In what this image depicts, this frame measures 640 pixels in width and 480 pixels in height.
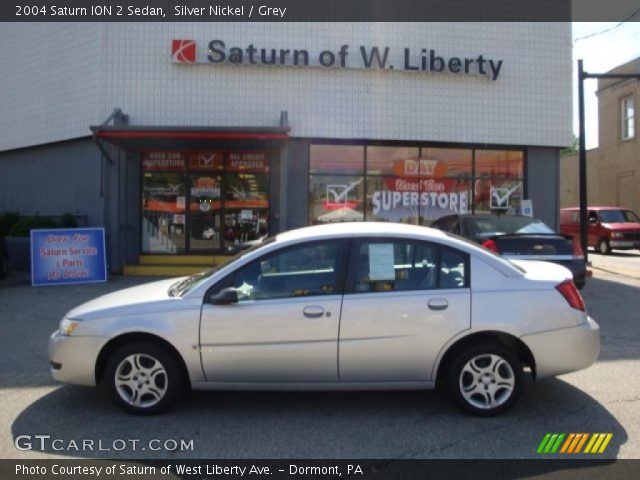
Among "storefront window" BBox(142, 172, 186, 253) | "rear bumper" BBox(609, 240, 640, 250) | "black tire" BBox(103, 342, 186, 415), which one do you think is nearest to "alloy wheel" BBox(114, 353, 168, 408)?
"black tire" BBox(103, 342, 186, 415)

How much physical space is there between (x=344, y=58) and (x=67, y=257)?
7.68 meters

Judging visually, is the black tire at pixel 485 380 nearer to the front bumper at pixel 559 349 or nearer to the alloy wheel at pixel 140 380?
the front bumper at pixel 559 349

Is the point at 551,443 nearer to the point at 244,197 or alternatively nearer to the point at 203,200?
the point at 244,197

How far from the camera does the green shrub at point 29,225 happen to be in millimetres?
13531

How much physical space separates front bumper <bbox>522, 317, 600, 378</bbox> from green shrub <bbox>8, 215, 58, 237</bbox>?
1209 cm

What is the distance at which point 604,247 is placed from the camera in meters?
21.9

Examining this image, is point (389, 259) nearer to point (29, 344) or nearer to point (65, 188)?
point (29, 344)

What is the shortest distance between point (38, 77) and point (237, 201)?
664 cm

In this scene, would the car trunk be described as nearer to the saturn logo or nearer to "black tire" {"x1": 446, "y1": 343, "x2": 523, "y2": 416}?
"black tire" {"x1": 446, "y1": 343, "x2": 523, "y2": 416}

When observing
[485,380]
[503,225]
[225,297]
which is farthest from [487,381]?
[503,225]

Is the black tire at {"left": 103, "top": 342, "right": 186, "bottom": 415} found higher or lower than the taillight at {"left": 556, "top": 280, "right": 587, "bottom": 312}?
lower

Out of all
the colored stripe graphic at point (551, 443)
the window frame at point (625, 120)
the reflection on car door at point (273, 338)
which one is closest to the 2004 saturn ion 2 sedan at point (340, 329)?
the reflection on car door at point (273, 338)

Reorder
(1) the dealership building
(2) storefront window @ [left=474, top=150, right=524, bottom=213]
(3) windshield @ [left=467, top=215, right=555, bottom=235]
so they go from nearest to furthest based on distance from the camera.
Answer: (3) windshield @ [left=467, top=215, right=555, bottom=235], (1) the dealership building, (2) storefront window @ [left=474, top=150, right=524, bottom=213]

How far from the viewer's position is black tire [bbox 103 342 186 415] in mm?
4500
